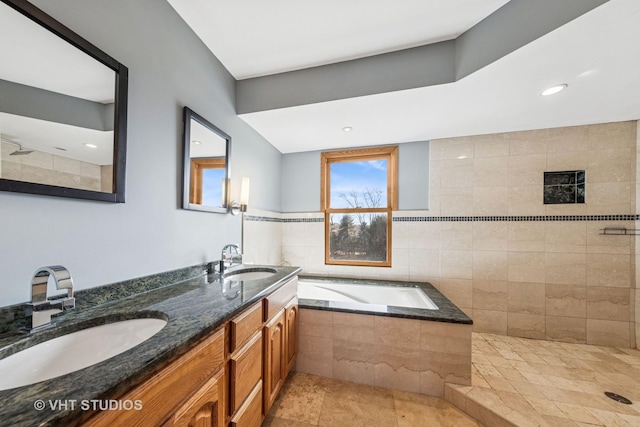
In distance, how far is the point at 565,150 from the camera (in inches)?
92.9

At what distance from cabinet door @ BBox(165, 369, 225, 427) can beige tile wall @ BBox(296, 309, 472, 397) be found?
3.42 feet

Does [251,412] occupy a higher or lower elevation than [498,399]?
higher

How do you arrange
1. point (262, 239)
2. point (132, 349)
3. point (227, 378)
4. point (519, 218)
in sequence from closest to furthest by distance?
point (132, 349) → point (227, 378) → point (519, 218) → point (262, 239)

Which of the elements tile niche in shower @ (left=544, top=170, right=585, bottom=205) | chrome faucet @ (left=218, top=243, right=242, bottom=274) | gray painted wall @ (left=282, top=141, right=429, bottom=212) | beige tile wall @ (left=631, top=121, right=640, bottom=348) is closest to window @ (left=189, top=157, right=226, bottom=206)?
chrome faucet @ (left=218, top=243, right=242, bottom=274)

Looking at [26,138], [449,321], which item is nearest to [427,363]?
[449,321]

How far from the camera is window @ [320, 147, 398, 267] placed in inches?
114

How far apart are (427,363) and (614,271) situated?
2196 millimetres

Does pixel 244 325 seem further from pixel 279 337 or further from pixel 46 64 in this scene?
pixel 46 64

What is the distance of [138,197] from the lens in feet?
3.89

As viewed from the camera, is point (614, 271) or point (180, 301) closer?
point (180, 301)

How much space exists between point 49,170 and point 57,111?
24 cm

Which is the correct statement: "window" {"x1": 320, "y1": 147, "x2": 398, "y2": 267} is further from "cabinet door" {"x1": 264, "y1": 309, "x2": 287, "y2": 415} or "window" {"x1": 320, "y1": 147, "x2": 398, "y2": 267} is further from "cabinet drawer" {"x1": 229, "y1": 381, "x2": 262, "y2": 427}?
"cabinet drawer" {"x1": 229, "y1": 381, "x2": 262, "y2": 427}

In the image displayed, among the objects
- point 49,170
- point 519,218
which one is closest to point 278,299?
point 49,170

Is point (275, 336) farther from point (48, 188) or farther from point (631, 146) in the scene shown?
point (631, 146)
